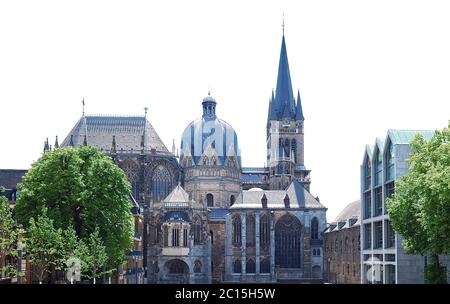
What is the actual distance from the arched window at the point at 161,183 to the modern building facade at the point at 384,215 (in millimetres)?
50844

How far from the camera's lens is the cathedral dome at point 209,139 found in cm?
12975

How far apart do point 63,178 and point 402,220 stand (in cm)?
2638

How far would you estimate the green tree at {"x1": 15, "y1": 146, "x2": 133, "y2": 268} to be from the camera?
179 feet

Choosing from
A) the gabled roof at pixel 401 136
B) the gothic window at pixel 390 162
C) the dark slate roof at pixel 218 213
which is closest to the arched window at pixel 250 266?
the dark slate roof at pixel 218 213

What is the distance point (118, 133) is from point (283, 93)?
141ft

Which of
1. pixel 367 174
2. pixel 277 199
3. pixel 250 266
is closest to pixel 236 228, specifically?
pixel 250 266

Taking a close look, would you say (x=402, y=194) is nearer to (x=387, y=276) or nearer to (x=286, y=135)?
(x=387, y=276)

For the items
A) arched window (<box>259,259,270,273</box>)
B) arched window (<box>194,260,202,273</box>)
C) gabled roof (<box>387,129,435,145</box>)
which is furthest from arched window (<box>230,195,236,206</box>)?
gabled roof (<box>387,129,435,145</box>)

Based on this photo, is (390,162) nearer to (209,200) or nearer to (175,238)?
(175,238)

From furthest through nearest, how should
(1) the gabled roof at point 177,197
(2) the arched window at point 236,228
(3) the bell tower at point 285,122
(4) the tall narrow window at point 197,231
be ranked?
1. (3) the bell tower at point 285,122
2. (2) the arched window at point 236,228
3. (1) the gabled roof at point 177,197
4. (4) the tall narrow window at point 197,231

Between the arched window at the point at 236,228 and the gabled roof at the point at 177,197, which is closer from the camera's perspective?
the gabled roof at the point at 177,197

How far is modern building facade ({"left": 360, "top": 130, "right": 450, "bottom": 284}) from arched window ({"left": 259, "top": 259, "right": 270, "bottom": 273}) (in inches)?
1610

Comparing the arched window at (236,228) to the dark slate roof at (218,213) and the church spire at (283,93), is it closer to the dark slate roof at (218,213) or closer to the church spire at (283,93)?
the dark slate roof at (218,213)

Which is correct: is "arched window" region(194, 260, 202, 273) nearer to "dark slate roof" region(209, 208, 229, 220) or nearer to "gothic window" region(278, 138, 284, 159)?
"dark slate roof" region(209, 208, 229, 220)
